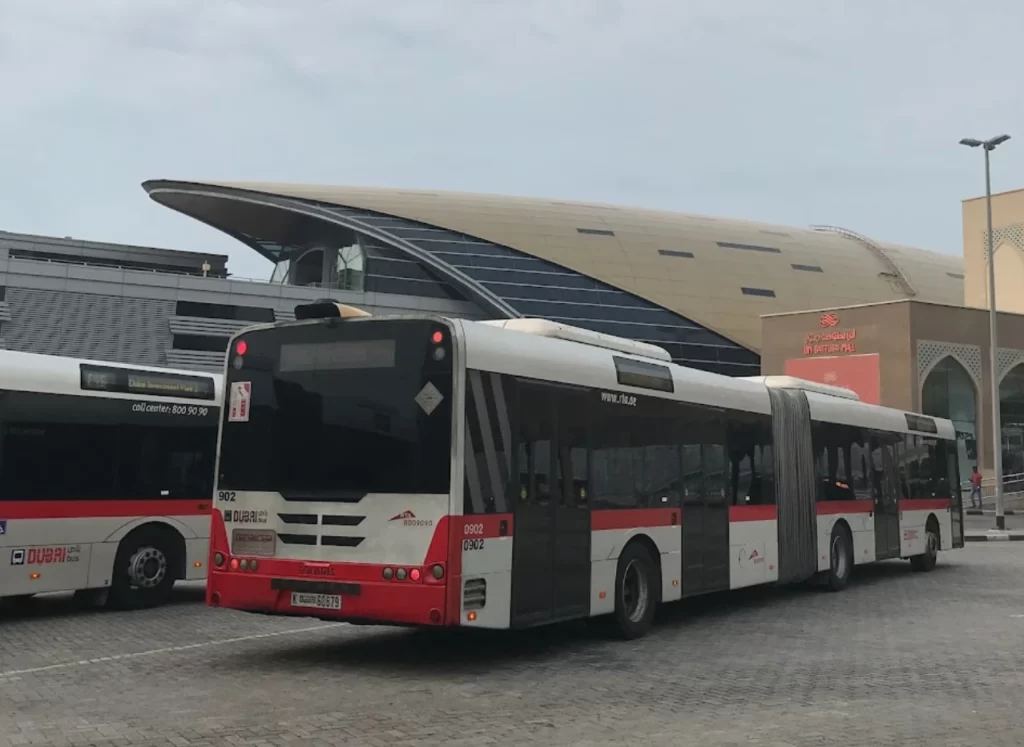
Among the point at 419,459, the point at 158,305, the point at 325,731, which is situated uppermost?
the point at 158,305

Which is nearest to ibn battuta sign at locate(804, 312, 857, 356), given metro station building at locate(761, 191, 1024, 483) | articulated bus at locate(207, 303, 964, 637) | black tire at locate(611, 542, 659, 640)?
metro station building at locate(761, 191, 1024, 483)

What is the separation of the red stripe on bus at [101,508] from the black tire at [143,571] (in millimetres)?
290

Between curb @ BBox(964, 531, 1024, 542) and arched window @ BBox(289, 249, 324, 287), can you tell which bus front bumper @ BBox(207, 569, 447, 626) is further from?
arched window @ BBox(289, 249, 324, 287)

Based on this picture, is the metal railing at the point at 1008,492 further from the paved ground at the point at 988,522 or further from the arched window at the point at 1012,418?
the paved ground at the point at 988,522

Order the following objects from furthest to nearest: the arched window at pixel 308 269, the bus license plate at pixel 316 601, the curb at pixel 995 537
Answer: the arched window at pixel 308 269, the curb at pixel 995 537, the bus license plate at pixel 316 601

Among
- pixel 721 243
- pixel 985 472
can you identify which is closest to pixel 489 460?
pixel 985 472

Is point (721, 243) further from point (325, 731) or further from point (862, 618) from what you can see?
point (325, 731)

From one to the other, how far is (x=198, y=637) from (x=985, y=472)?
36749mm

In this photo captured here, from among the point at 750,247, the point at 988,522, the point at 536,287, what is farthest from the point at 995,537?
the point at 750,247

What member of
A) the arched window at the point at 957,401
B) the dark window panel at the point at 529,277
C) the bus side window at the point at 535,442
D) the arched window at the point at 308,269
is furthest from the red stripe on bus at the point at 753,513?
the arched window at the point at 308,269

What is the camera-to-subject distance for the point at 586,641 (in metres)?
10.5

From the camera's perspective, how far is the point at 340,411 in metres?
8.98

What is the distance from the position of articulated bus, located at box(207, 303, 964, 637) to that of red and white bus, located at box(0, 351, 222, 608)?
123 inches

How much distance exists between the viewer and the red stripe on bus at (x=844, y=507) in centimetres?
1537
